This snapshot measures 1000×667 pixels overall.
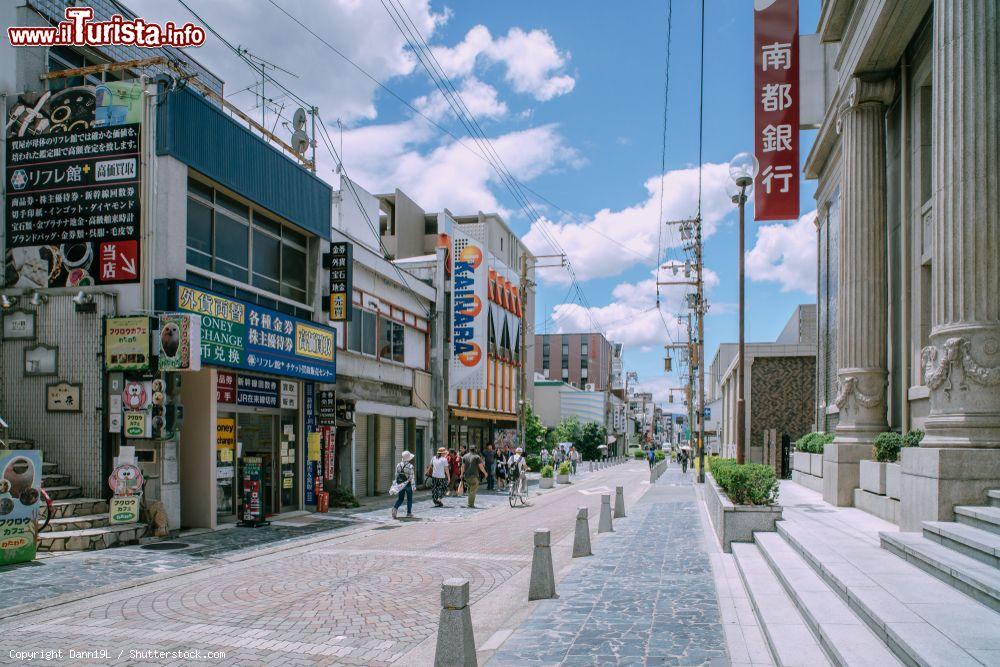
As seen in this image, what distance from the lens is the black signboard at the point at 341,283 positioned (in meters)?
21.6

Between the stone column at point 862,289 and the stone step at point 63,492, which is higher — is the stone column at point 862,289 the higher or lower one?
the higher one

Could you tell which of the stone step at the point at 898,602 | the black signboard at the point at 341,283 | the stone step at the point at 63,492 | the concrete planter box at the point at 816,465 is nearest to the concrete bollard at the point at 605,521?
the concrete planter box at the point at 816,465

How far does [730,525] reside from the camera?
12148 millimetres

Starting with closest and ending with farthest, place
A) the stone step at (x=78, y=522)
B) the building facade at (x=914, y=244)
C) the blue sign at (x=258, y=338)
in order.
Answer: the building facade at (x=914, y=244) → the stone step at (x=78, y=522) → the blue sign at (x=258, y=338)

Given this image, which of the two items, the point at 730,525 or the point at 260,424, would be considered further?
the point at 260,424

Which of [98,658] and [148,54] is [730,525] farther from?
[148,54]

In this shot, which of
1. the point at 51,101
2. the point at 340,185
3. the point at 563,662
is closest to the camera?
the point at 563,662

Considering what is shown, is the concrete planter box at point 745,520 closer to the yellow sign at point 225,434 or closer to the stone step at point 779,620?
the stone step at point 779,620

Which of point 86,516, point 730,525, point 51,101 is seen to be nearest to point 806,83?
point 730,525

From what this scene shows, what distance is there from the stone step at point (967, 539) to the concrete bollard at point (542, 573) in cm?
433

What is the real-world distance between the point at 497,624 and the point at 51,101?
46.5ft

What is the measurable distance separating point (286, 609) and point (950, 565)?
7160 mm

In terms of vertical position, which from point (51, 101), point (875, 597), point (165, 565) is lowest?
point (165, 565)

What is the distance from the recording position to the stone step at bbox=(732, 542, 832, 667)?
5897mm
